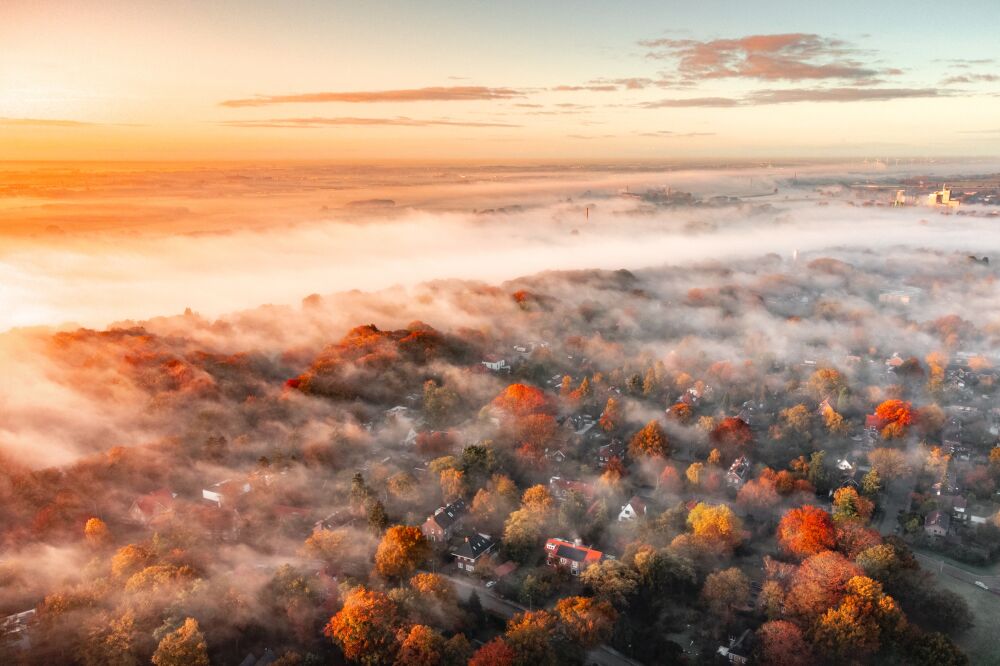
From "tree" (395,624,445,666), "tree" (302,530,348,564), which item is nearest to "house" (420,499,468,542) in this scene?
"tree" (302,530,348,564)

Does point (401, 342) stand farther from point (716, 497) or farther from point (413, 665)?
point (413, 665)

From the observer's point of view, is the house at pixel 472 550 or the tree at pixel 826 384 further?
the tree at pixel 826 384

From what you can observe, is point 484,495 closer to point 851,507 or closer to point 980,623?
point 851,507

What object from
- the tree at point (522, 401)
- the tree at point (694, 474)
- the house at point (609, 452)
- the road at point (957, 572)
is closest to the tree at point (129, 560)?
the tree at point (522, 401)

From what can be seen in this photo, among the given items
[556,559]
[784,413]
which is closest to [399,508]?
[556,559]

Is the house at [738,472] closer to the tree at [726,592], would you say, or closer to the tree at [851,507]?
the tree at [851,507]

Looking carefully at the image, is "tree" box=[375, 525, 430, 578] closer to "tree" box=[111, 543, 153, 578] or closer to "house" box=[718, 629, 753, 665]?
"tree" box=[111, 543, 153, 578]
